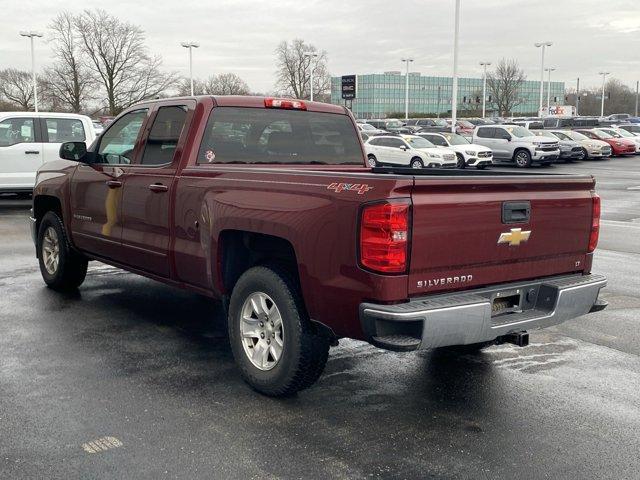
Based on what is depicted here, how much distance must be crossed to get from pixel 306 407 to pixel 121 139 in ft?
10.6

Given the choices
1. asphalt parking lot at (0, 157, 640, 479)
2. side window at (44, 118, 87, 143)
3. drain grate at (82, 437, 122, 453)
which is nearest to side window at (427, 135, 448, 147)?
side window at (44, 118, 87, 143)

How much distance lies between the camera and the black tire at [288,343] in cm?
424

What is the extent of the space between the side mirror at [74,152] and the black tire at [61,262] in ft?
2.74

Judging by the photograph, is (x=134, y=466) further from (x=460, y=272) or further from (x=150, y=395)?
(x=460, y=272)

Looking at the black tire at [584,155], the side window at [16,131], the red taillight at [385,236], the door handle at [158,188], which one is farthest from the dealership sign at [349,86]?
the red taillight at [385,236]

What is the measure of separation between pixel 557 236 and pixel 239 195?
2010 mm

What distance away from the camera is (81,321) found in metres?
6.35

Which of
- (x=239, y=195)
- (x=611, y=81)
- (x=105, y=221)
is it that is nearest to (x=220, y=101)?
(x=239, y=195)

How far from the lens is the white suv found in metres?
14.8

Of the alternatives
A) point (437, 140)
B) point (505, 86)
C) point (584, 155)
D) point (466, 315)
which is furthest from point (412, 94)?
point (466, 315)

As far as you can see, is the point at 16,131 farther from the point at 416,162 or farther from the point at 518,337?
the point at 416,162

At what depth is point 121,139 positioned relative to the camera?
6375 mm

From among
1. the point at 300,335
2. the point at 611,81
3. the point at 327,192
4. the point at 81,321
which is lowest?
the point at 81,321

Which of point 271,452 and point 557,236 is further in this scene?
point 557,236
